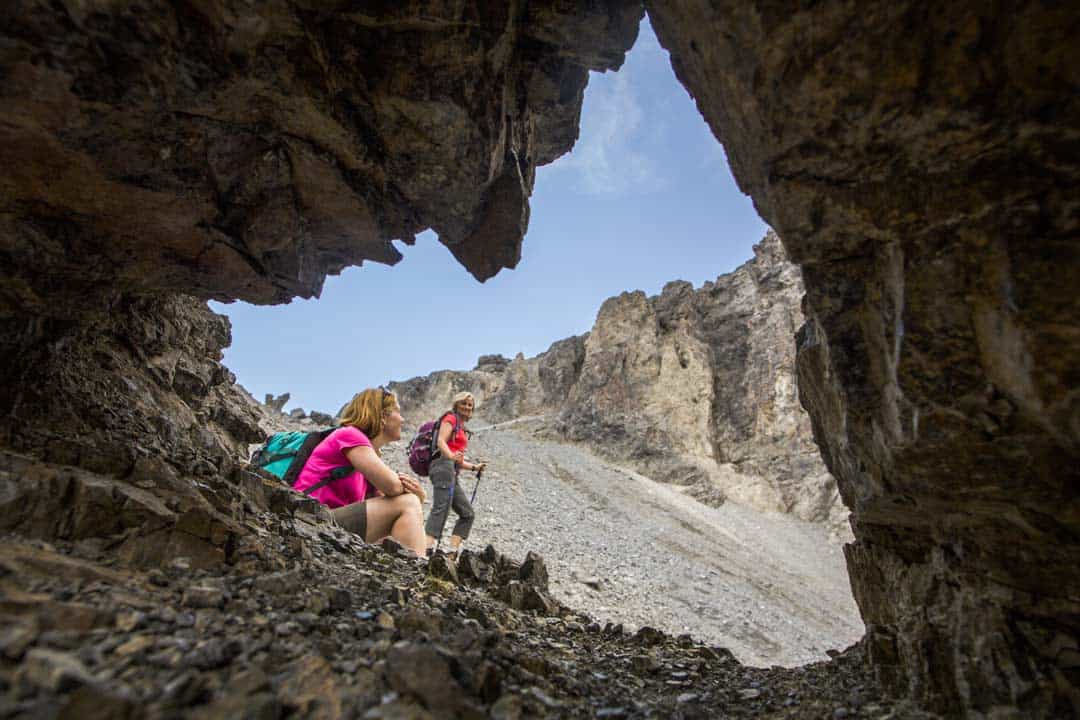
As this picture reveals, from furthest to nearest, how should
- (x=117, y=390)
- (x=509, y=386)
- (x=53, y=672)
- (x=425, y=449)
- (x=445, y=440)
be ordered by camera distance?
(x=509, y=386) → (x=425, y=449) → (x=445, y=440) → (x=117, y=390) → (x=53, y=672)

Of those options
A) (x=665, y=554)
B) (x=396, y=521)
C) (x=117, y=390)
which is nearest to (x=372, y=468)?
(x=396, y=521)

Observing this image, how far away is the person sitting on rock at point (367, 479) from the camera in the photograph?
7.32m

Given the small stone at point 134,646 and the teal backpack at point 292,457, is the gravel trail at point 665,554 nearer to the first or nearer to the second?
the teal backpack at point 292,457

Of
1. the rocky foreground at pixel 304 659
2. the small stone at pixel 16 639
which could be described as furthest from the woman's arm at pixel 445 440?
the small stone at pixel 16 639

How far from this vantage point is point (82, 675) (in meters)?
2.29

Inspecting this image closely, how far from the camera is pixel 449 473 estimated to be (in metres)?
9.52

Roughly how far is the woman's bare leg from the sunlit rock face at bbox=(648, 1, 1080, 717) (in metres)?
5.84

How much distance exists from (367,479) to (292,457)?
1.42m

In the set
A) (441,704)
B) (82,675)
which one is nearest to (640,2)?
(441,704)

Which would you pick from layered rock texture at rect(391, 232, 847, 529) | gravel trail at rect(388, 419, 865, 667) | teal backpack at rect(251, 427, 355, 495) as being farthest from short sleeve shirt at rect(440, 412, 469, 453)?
layered rock texture at rect(391, 232, 847, 529)

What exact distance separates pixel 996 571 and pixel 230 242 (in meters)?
6.86

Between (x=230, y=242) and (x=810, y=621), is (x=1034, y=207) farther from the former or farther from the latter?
(x=810, y=621)

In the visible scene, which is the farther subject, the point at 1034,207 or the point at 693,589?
the point at 693,589

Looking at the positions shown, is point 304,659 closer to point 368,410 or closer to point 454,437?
point 368,410
